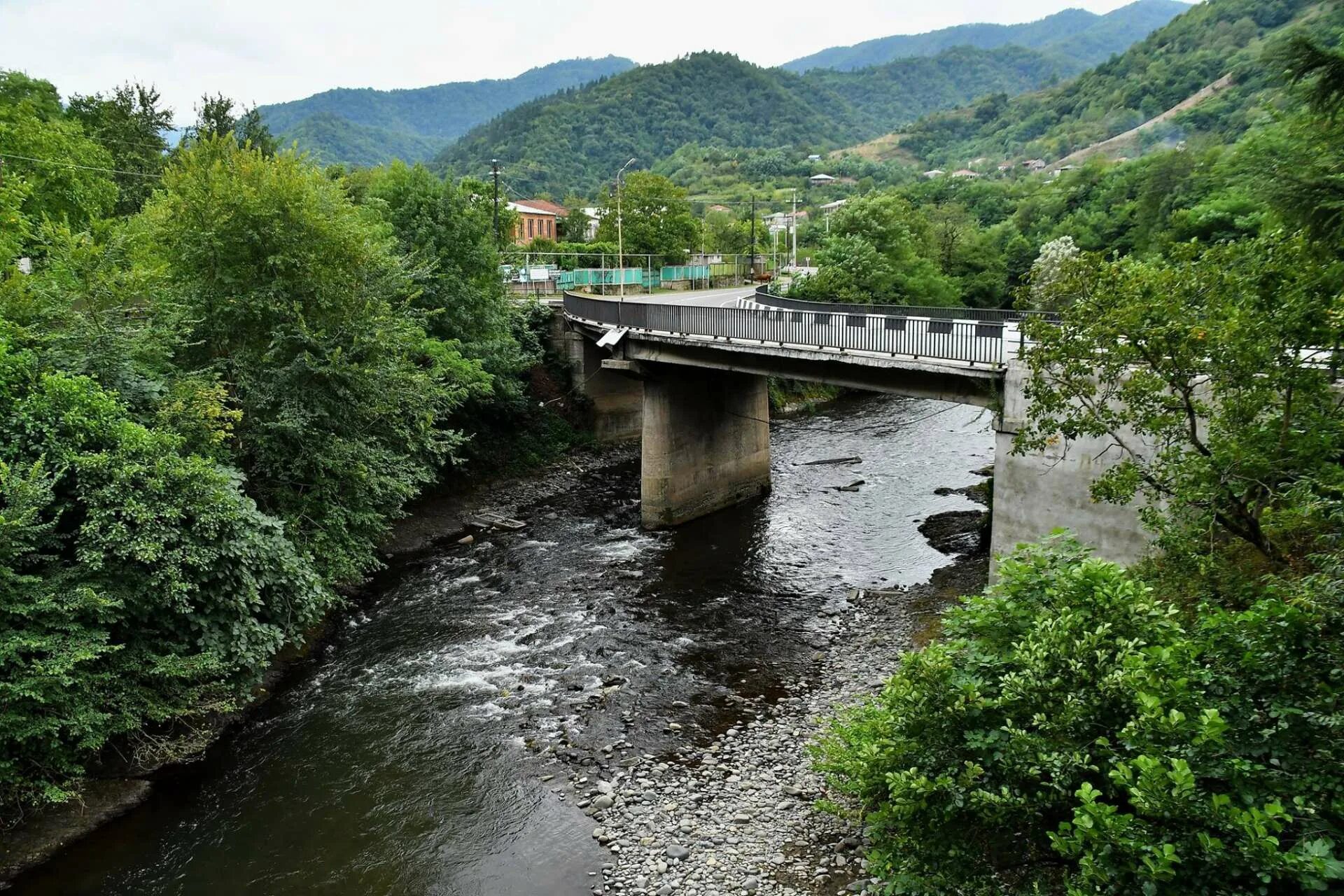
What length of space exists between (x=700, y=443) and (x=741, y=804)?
17539mm

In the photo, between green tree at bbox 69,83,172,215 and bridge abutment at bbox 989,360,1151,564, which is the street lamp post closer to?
bridge abutment at bbox 989,360,1151,564

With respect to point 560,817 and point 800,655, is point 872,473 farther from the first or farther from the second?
point 560,817

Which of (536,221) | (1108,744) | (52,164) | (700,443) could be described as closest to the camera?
(1108,744)

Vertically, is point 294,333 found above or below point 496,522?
above

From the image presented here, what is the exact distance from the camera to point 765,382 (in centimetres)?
3161

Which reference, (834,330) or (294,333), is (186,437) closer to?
(294,333)

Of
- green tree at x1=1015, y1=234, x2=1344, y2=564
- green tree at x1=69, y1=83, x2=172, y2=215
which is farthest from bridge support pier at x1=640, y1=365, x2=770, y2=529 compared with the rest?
green tree at x1=69, y1=83, x2=172, y2=215

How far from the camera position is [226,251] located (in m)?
19.6

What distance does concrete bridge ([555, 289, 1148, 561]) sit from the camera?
16875 mm

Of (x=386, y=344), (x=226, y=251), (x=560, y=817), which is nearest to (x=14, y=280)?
(x=226, y=251)

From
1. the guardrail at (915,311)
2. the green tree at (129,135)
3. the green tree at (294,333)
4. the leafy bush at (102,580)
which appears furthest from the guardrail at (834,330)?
Result: the green tree at (129,135)

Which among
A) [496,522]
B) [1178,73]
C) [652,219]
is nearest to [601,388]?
[496,522]

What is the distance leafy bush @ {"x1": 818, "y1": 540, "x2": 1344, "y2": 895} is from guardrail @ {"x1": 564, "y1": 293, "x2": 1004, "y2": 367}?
9523mm

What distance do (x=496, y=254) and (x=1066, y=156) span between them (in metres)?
170
